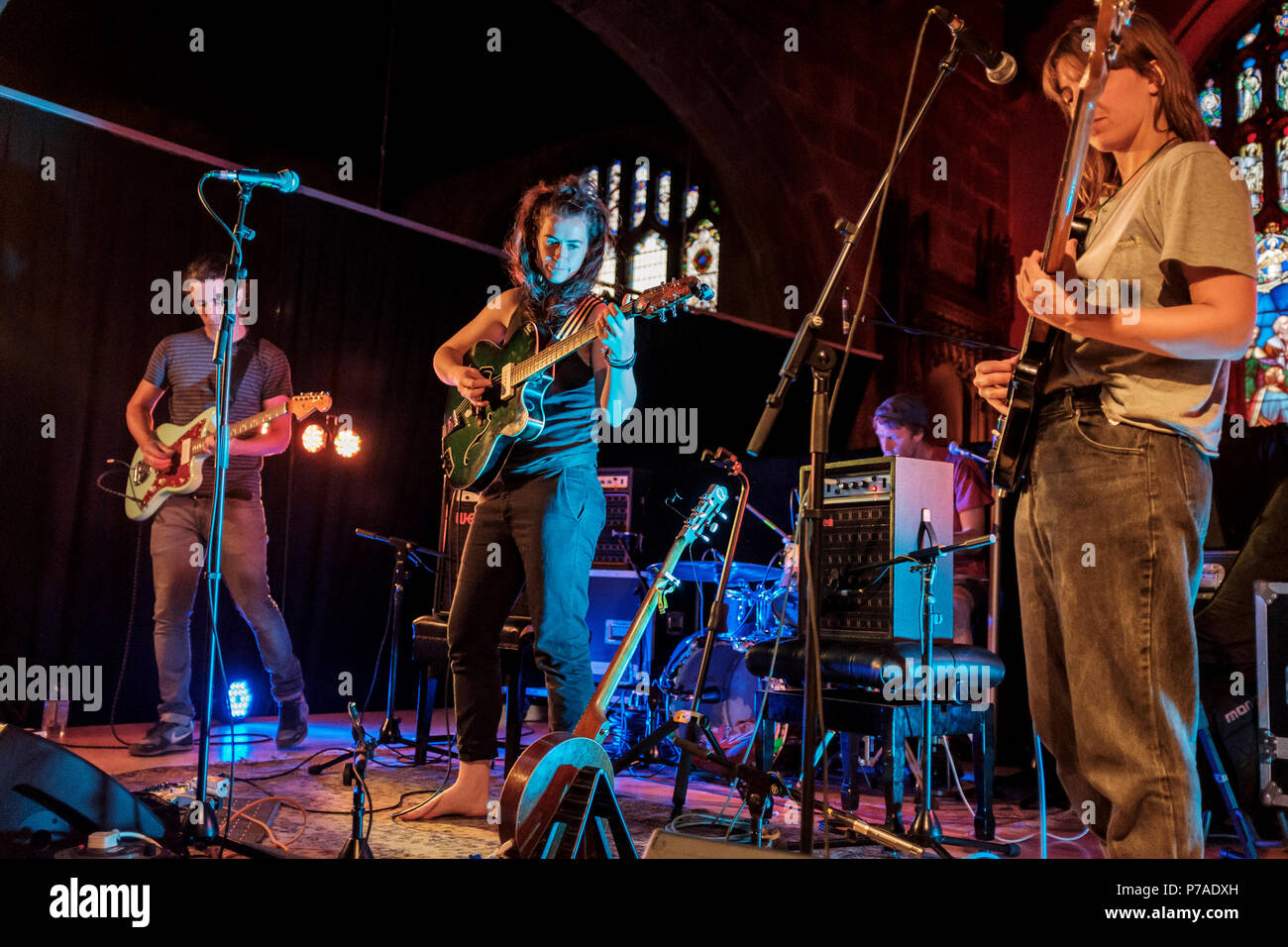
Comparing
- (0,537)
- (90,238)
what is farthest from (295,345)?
(0,537)

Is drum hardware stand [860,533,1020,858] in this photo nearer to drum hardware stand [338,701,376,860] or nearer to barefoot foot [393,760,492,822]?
barefoot foot [393,760,492,822]

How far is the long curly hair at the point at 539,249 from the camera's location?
3.24 meters

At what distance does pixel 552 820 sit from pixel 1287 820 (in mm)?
3287

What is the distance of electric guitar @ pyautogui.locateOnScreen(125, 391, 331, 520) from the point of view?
5070 mm

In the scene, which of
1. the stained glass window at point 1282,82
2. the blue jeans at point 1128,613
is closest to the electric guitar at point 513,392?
the blue jeans at point 1128,613

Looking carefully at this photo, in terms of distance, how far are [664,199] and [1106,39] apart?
434 inches

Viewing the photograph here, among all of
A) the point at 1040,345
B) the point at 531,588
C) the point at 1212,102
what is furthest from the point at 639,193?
the point at 1040,345

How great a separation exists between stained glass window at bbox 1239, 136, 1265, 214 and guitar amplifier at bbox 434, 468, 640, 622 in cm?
760

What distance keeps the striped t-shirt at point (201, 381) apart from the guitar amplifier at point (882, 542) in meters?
3.11

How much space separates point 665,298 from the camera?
9.53 ft

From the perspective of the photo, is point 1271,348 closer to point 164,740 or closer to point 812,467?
point 812,467
